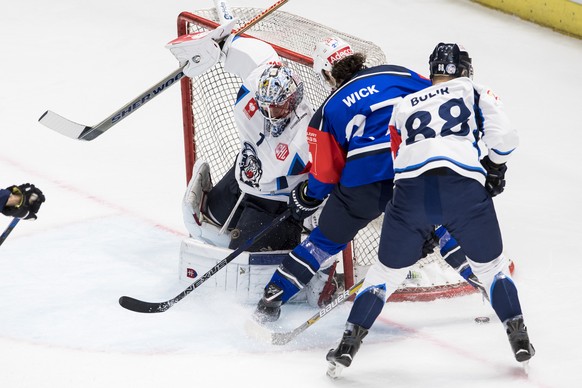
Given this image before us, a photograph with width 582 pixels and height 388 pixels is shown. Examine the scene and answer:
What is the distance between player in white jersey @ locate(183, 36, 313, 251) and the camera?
371 centimetres

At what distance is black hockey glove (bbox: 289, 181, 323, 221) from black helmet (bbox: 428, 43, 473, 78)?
68 centimetres

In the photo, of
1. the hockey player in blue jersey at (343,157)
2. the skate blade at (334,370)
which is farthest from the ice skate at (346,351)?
the hockey player in blue jersey at (343,157)

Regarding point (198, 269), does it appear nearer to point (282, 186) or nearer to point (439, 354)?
point (282, 186)

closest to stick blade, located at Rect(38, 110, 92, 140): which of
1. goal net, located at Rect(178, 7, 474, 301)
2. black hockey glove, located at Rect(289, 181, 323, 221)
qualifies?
goal net, located at Rect(178, 7, 474, 301)

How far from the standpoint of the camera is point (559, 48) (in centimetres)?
679

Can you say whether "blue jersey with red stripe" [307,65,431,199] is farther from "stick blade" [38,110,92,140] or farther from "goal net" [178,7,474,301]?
"stick blade" [38,110,92,140]

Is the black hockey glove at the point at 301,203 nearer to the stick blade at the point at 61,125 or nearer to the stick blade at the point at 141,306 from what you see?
the stick blade at the point at 141,306

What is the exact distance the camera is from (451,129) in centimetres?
317

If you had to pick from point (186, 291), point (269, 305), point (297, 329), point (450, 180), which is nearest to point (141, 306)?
point (186, 291)

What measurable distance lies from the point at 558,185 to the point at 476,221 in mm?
2032

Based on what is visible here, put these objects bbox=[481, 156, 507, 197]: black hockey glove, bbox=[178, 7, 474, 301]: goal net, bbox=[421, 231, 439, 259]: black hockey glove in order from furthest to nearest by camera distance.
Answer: bbox=[178, 7, 474, 301]: goal net
bbox=[421, 231, 439, 259]: black hockey glove
bbox=[481, 156, 507, 197]: black hockey glove

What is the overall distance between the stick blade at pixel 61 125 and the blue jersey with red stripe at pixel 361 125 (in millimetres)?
1061

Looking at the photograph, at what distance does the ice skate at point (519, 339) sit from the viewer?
3.22m

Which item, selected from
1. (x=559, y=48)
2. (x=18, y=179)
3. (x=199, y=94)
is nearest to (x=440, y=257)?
(x=199, y=94)
